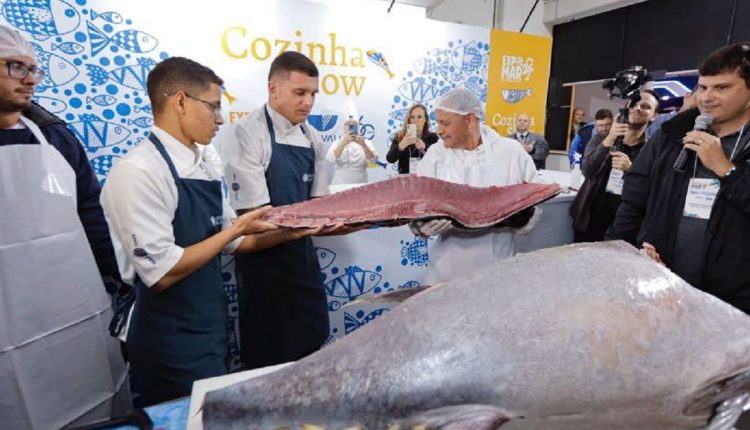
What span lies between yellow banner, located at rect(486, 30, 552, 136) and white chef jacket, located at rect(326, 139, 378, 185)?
2336mm

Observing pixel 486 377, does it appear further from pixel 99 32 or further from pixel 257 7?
pixel 257 7

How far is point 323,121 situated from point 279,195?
104 inches

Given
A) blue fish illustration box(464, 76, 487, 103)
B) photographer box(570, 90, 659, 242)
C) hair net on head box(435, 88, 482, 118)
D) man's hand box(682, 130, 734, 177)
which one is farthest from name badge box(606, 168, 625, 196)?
blue fish illustration box(464, 76, 487, 103)

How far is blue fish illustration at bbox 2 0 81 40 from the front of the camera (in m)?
3.11

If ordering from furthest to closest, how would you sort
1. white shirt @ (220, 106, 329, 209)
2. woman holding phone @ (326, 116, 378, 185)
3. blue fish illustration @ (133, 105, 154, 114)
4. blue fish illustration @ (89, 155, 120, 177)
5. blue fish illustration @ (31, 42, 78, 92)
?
woman holding phone @ (326, 116, 378, 185), blue fish illustration @ (133, 105, 154, 114), blue fish illustration @ (89, 155, 120, 177), blue fish illustration @ (31, 42, 78, 92), white shirt @ (220, 106, 329, 209)

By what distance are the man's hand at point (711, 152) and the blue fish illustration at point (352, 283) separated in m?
1.79

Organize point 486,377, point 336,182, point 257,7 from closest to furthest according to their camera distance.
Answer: point 486,377
point 257,7
point 336,182

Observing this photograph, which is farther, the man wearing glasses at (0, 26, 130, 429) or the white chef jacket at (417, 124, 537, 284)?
the white chef jacket at (417, 124, 537, 284)

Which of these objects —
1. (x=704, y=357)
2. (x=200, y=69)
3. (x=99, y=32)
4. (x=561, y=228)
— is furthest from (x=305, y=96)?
(x=99, y=32)

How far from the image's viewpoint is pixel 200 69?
1.48 m

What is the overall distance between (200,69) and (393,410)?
4.38 ft

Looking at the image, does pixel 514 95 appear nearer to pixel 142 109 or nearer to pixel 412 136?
pixel 412 136

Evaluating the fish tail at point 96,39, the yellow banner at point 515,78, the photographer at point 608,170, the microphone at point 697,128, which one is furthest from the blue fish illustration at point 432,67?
the microphone at point 697,128

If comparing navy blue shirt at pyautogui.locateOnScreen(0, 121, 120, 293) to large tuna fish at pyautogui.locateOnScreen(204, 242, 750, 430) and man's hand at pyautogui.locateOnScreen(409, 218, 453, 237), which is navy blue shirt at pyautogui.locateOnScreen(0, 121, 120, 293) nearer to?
man's hand at pyautogui.locateOnScreen(409, 218, 453, 237)
